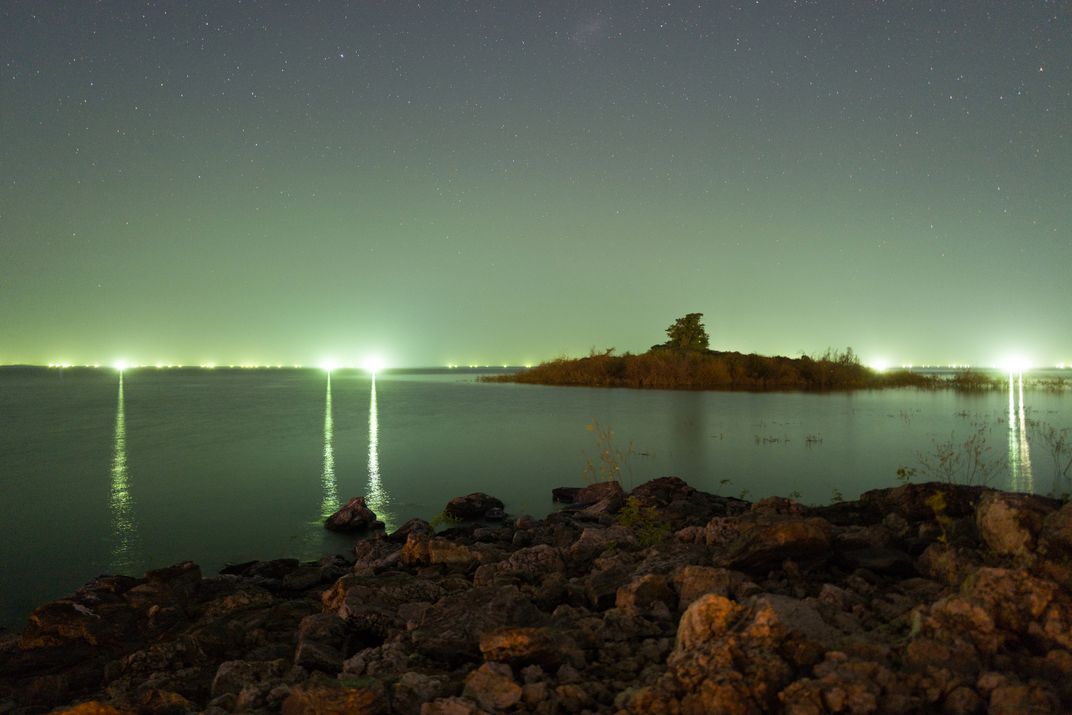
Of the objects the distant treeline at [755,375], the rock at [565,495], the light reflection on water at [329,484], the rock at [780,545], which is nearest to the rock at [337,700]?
the rock at [780,545]

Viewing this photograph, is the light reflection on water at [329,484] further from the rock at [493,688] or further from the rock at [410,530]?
the rock at [493,688]

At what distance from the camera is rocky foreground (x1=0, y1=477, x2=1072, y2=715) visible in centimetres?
368

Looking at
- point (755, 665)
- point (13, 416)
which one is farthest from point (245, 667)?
point (13, 416)

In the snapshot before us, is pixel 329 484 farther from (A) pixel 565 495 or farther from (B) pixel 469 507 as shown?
(A) pixel 565 495

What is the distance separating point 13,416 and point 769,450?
4434 cm

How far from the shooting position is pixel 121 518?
13336 millimetres

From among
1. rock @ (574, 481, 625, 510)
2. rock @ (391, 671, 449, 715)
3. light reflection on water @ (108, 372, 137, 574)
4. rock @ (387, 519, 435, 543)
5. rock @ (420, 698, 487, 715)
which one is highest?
rock @ (420, 698, 487, 715)

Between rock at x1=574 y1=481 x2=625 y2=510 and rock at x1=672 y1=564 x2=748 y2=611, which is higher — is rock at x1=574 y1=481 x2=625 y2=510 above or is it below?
below

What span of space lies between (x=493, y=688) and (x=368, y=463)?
16648 millimetres

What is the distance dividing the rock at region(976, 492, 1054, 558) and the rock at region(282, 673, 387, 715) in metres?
5.39

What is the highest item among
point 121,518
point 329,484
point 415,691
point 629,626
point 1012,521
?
point 1012,521

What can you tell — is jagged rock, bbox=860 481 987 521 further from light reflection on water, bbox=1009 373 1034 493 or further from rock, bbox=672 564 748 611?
light reflection on water, bbox=1009 373 1034 493

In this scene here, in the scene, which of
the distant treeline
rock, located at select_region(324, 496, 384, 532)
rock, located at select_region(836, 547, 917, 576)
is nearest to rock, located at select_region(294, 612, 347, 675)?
rock, located at select_region(836, 547, 917, 576)

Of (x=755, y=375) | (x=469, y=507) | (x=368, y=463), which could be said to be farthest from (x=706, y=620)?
(x=755, y=375)
